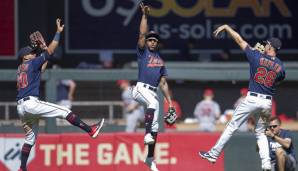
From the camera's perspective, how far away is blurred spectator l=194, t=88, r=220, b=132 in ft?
52.1

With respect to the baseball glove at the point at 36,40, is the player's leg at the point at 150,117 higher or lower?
lower

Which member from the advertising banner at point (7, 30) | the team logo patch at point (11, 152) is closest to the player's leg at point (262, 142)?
the team logo patch at point (11, 152)

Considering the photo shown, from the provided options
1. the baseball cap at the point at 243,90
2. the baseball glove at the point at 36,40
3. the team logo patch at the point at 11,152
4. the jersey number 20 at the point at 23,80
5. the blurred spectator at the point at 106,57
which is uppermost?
the baseball glove at the point at 36,40

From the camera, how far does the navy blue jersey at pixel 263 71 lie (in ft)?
42.7

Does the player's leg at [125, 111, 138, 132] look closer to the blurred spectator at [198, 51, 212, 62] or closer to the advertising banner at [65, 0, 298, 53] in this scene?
the blurred spectator at [198, 51, 212, 62]

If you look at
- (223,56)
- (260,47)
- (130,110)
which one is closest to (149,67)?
(260,47)

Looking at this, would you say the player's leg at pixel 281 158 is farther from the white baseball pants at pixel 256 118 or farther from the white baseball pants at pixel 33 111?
the white baseball pants at pixel 33 111

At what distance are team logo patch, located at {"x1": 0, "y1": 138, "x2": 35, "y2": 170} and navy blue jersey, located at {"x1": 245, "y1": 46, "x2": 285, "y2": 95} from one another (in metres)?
3.92

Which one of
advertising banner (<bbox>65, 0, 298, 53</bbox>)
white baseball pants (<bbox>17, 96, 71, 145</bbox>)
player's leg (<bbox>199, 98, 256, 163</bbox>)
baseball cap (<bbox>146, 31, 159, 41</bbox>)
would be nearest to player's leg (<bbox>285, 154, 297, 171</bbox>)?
player's leg (<bbox>199, 98, 256, 163</bbox>)

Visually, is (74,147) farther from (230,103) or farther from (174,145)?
(230,103)

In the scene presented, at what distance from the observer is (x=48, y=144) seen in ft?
48.8

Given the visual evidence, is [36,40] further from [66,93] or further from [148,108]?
[66,93]

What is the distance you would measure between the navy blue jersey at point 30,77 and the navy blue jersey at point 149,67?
138cm

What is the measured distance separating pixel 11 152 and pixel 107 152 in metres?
1.46
